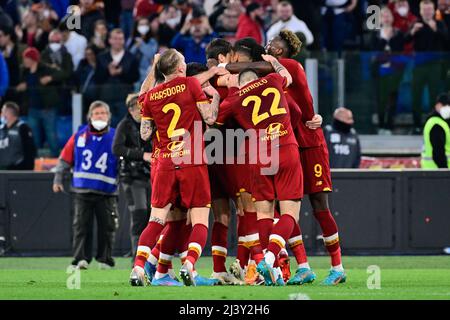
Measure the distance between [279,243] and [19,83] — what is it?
1213 cm

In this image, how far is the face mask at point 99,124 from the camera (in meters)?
19.7

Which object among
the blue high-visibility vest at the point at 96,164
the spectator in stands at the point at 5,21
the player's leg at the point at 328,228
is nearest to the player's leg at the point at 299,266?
A: the player's leg at the point at 328,228

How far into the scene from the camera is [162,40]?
25375 millimetres

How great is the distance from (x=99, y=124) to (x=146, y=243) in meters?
5.91

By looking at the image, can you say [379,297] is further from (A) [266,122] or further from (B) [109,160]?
(B) [109,160]

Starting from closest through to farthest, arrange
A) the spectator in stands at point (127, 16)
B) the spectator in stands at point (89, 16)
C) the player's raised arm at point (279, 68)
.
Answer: the player's raised arm at point (279, 68)
the spectator in stands at point (89, 16)
the spectator in stands at point (127, 16)

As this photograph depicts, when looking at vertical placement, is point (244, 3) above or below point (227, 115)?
above

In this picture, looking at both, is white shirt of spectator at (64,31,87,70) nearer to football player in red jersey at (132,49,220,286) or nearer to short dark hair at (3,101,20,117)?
short dark hair at (3,101,20,117)

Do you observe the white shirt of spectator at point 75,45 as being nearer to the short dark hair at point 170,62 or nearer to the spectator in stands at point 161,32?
the spectator in stands at point 161,32

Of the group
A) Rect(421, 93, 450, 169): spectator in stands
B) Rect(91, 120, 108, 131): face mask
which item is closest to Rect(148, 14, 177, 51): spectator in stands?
Rect(421, 93, 450, 169): spectator in stands

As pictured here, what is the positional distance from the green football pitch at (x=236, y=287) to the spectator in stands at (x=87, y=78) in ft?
12.2

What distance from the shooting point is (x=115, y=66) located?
2448cm

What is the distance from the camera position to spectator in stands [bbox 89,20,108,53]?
25.4 metres
